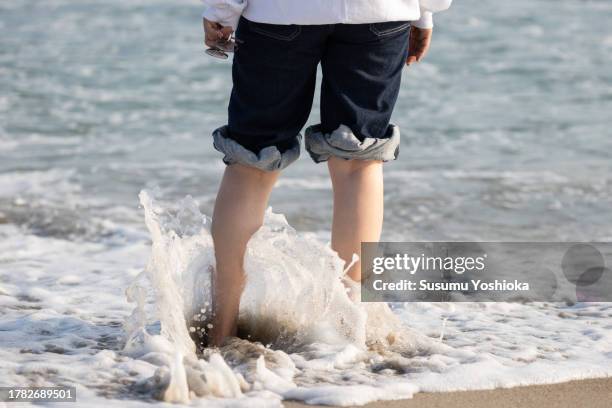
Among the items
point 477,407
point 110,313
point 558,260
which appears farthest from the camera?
point 558,260

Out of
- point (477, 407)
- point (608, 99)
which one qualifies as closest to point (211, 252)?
point (477, 407)

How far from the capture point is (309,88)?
285 cm

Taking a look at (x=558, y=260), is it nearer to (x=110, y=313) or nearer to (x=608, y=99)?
(x=110, y=313)

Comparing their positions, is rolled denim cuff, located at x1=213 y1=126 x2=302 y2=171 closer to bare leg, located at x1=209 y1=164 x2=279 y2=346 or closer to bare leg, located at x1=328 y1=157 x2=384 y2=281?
bare leg, located at x1=209 y1=164 x2=279 y2=346

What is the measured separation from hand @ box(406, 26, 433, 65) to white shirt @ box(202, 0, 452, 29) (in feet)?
1.06

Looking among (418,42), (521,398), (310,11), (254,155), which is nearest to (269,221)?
(254,155)

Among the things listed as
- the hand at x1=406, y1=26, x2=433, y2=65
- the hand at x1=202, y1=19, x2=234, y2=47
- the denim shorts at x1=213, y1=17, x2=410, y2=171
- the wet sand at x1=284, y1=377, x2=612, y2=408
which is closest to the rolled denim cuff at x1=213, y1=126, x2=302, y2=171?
the denim shorts at x1=213, y1=17, x2=410, y2=171

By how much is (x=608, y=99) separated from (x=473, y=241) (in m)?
4.37

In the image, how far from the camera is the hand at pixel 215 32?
278 cm

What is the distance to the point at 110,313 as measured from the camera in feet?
11.7

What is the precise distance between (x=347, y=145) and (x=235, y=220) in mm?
395

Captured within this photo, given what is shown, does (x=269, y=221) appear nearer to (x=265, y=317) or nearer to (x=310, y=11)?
(x=265, y=317)

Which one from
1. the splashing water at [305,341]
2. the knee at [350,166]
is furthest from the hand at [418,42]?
the splashing water at [305,341]

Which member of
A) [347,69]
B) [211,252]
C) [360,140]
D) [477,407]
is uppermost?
[347,69]
